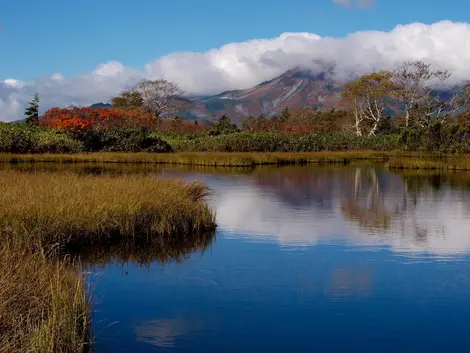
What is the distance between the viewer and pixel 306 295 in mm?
11938

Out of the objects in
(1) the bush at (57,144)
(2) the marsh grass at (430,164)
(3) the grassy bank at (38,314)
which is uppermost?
(1) the bush at (57,144)

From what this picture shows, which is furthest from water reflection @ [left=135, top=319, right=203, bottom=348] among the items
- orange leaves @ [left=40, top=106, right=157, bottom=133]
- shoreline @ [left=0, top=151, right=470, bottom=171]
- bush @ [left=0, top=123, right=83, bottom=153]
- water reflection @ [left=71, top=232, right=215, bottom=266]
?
orange leaves @ [left=40, top=106, right=157, bottom=133]

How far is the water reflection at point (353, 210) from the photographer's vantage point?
1861 centimetres

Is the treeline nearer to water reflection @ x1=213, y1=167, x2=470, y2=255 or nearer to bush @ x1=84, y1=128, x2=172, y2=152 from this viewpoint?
bush @ x1=84, y1=128, x2=172, y2=152

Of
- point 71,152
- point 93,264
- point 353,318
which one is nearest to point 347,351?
point 353,318

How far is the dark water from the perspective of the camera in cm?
962

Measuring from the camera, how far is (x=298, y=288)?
12.5m

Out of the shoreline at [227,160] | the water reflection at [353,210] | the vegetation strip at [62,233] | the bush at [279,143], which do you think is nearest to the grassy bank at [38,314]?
the vegetation strip at [62,233]

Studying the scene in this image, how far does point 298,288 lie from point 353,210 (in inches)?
530

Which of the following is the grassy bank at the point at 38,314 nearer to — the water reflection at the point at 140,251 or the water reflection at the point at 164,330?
the water reflection at the point at 164,330

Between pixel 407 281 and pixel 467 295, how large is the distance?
1.39 metres

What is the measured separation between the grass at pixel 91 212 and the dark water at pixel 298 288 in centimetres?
121

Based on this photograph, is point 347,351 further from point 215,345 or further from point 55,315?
point 55,315

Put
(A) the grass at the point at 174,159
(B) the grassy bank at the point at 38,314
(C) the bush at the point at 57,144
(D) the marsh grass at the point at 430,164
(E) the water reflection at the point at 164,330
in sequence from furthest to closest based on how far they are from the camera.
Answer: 1. (C) the bush at the point at 57,144
2. (A) the grass at the point at 174,159
3. (D) the marsh grass at the point at 430,164
4. (E) the water reflection at the point at 164,330
5. (B) the grassy bank at the point at 38,314
